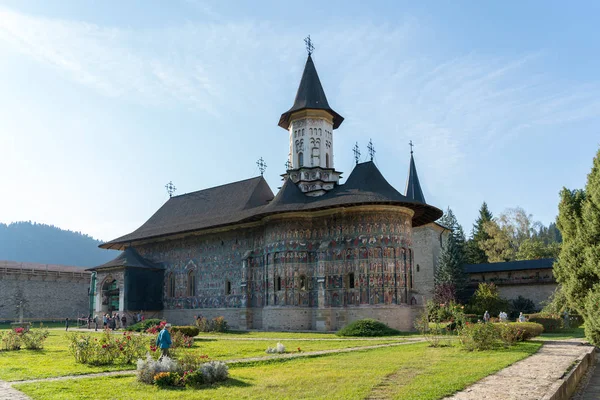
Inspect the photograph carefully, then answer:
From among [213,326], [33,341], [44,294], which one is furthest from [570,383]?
[44,294]

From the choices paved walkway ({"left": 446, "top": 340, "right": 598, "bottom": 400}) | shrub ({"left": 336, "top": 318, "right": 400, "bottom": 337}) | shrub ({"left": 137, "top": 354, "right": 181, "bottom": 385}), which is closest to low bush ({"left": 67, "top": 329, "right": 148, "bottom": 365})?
shrub ({"left": 137, "top": 354, "right": 181, "bottom": 385})

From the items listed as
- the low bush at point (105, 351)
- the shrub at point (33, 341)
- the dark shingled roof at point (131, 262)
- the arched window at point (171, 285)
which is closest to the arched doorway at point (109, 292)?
the dark shingled roof at point (131, 262)

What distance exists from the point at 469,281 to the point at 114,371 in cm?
3507

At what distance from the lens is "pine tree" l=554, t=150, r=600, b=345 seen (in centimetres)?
1541

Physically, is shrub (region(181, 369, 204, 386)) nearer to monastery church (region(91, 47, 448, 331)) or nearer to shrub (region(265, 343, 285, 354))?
shrub (region(265, 343, 285, 354))

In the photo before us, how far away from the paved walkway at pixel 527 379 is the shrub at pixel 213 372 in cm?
456

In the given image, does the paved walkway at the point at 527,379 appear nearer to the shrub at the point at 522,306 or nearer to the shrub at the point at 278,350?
the shrub at the point at 278,350

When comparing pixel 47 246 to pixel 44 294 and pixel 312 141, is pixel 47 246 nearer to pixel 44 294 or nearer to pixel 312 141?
pixel 44 294

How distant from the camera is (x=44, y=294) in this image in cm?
4450

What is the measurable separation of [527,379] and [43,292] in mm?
42935

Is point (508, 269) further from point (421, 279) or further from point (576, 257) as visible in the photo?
point (576, 257)

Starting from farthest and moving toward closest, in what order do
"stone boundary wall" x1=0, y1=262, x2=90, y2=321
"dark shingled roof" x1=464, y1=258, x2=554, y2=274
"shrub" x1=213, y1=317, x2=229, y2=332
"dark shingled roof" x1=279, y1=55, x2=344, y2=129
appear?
"stone boundary wall" x1=0, y1=262, x2=90, y2=321 < "dark shingled roof" x1=464, y1=258, x2=554, y2=274 < "dark shingled roof" x1=279, y1=55, x2=344, y2=129 < "shrub" x1=213, y1=317, x2=229, y2=332

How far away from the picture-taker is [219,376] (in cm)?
1075

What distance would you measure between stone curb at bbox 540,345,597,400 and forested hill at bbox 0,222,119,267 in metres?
126
